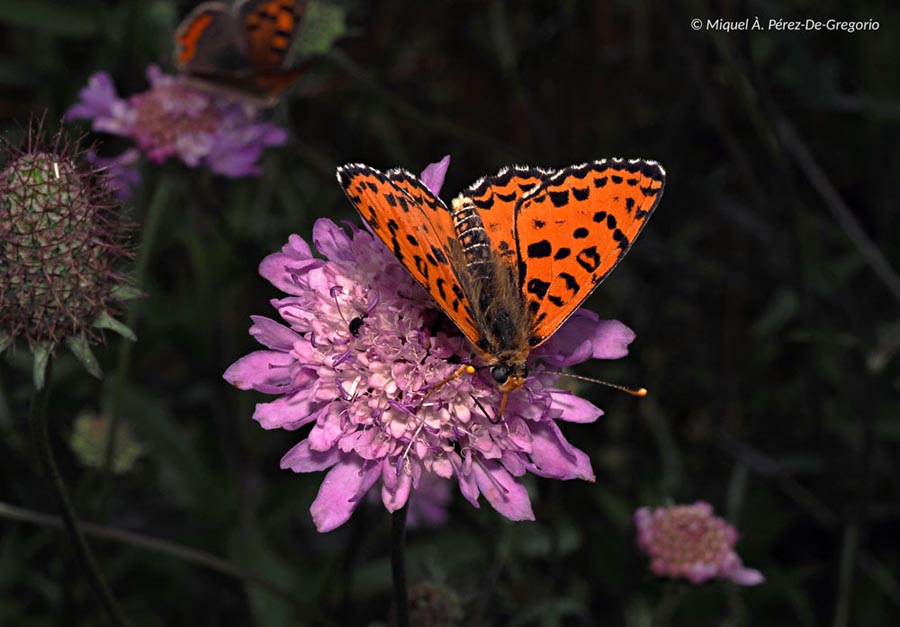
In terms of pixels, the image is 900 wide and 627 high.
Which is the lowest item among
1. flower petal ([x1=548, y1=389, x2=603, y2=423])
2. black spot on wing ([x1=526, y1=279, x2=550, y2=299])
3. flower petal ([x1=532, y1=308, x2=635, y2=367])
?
flower petal ([x1=548, y1=389, x2=603, y2=423])

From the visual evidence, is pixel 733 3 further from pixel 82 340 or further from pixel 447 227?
pixel 82 340

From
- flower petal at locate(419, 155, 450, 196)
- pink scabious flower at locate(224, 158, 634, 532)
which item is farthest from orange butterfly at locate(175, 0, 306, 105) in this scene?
pink scabious flower at locate(224, 158, 634, 532)

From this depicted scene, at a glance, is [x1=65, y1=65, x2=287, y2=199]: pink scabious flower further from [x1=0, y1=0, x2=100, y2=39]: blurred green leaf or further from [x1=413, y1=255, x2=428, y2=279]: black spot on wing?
[x1=413, y1=255, x2=428, y2=279]: black spot on wing

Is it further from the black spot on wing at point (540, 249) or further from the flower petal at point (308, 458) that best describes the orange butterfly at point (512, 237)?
the flower petal at point (308, 458)

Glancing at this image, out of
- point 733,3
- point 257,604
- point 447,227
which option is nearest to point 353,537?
point 257,604

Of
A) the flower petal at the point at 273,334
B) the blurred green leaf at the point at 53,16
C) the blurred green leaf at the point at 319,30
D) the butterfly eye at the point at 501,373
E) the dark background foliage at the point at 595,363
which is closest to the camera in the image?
the butterfly eye at the point at 501,373

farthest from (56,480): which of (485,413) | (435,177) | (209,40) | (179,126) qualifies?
(209,40)

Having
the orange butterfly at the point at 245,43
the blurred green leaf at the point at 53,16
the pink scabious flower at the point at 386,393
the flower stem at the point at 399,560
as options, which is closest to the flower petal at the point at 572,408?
the pink scabious flower at the point at 386,393
